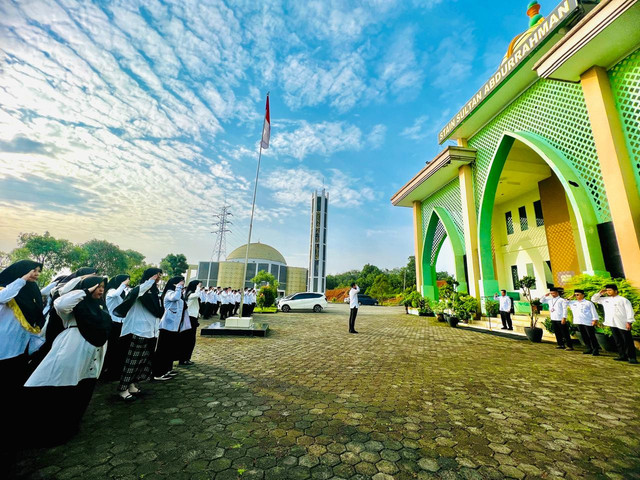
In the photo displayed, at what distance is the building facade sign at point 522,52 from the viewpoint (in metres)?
7.52

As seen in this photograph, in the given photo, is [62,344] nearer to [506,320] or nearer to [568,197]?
[506,320]

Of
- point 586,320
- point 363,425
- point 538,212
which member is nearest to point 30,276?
point 363,425

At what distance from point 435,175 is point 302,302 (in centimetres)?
1146

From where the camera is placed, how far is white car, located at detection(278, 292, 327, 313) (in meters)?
18.2

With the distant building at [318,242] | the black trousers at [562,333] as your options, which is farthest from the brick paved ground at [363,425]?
the distant building at [318,242]

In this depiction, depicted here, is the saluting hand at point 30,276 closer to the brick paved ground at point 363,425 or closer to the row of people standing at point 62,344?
the row of people standing at point 62,344

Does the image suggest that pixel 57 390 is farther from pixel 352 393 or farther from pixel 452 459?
pixel 452 459

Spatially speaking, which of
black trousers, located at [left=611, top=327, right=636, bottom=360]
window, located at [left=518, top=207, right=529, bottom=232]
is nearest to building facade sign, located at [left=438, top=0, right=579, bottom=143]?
window, located at [left=518, top=207, right=529, bottom=232]

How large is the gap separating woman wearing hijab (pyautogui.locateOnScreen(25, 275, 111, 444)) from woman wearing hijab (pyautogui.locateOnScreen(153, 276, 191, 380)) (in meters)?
1.46

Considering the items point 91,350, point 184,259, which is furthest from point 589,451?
point 184,259

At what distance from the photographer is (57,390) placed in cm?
246

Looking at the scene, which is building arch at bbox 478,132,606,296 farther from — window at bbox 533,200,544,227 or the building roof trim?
window at bbox 533,200,544,227

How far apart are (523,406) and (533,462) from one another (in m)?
1.29

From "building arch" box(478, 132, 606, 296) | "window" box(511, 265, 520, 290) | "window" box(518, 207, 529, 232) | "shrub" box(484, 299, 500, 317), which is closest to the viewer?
"building arch" box(478, 132, 606, 296)
